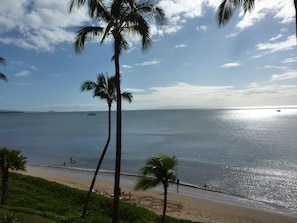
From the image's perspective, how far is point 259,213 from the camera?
24078mm

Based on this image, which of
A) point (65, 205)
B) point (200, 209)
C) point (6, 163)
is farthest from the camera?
point (200, 209)

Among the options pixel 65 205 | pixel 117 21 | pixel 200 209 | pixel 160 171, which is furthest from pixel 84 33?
pixel 200 209

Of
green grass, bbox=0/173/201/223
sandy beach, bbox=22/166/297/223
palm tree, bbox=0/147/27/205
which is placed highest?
palm tree, bbox=0/147/27/205

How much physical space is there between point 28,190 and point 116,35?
56.3 feet

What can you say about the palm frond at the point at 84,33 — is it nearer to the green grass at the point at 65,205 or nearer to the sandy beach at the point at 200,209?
the green grass at the point at 65,205

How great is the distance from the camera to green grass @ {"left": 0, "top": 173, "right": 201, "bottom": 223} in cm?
1479

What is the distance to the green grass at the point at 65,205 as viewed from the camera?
14789 millimetres

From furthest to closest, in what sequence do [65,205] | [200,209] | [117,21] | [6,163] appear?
[200,209] → [65,205] → [6,163] → [117,21]

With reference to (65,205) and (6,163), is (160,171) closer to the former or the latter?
(65,205)

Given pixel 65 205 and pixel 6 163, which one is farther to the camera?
pixel 65 205

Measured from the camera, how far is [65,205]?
1762cm

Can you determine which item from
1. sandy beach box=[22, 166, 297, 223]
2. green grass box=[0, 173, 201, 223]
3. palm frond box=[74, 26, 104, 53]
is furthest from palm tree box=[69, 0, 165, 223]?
sandy beach box=[22, 166, 297, 223]

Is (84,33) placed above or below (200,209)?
above

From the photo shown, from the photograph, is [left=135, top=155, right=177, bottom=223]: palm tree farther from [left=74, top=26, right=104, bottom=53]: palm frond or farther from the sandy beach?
the sandy beach
